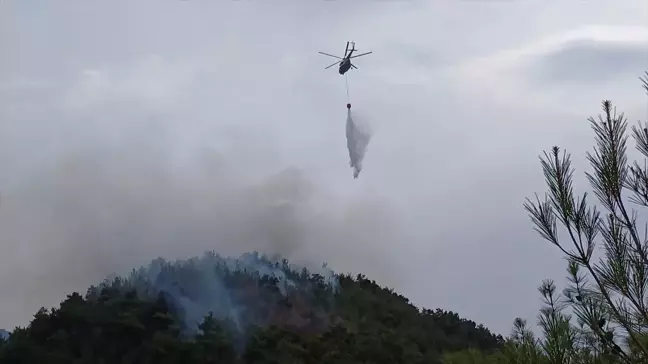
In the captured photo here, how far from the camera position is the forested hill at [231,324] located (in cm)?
2717

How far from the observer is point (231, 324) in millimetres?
29641

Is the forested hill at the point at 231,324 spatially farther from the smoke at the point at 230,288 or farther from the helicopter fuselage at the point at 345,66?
the helicopter fuselage at the point at 345,66

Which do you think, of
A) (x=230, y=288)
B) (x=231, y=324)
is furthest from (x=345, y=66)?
(x=230, y=288)

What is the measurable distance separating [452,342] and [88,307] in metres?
17.0

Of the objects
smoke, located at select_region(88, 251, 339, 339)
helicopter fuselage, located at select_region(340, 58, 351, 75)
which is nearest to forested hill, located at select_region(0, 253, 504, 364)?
smoke, located at select_region(88, 251, 339, 339)

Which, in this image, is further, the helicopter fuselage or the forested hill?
the forested hill

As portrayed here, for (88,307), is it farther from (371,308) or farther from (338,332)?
(371,308)

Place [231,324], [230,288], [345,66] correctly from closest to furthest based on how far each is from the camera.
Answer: [345,66]
[231,324]
[230,288]

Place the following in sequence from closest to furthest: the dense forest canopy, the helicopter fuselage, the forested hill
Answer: the dense forest canopy
the helicopter fuselage
the forested hill

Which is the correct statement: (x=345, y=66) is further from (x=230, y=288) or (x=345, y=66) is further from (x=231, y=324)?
(x=230, y=288)

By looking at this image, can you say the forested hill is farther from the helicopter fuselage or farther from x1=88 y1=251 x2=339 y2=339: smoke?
the helicopter fuselage

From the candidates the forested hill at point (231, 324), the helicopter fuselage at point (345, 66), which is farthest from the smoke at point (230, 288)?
the helicopter fuselage at point (345, 66)

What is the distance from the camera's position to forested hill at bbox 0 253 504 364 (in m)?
27.2

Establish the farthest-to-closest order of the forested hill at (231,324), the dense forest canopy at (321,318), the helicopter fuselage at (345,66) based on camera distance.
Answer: the forested hill at (231,324)
the helicopter fuselage at (345,66)
the dense forest canopy at (321,318)
